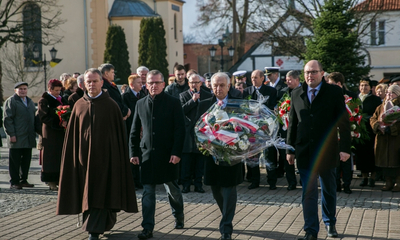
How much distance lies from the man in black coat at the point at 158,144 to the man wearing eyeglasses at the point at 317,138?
5.26 ft

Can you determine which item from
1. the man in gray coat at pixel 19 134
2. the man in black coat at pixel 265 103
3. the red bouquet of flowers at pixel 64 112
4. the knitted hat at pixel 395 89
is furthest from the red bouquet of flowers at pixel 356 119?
the man in gray coat at pixel 19 134

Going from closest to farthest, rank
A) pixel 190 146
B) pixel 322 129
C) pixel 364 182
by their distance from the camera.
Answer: pixel 322 129
pixel 190 146
pixel 364 182

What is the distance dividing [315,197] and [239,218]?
1.62 metres

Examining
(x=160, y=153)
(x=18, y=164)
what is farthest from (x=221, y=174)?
(x=18, y=164)

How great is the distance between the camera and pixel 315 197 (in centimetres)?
663

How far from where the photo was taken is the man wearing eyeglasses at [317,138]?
6605mm

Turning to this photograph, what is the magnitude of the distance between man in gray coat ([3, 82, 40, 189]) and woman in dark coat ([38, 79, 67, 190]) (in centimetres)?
103

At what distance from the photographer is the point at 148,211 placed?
273 inches

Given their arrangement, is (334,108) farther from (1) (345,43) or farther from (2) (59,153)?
(1) (345,43)

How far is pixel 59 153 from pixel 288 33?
2031 centimetres

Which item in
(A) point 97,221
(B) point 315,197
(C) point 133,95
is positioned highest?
(C) point 133,95

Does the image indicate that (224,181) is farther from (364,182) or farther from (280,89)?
(280,89)

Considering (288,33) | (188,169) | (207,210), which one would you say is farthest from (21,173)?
(288,33)

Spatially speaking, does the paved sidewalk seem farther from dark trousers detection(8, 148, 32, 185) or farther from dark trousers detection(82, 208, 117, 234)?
dark trousers detection(8, 148, 32, 185)
